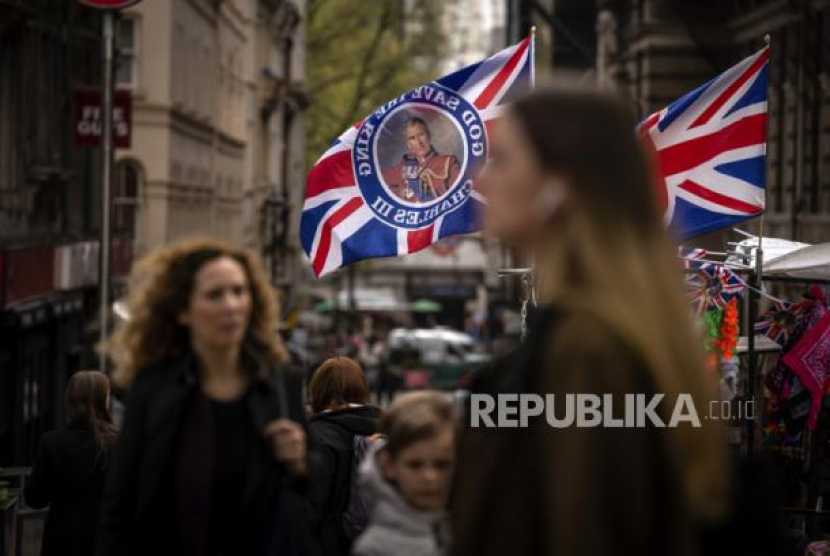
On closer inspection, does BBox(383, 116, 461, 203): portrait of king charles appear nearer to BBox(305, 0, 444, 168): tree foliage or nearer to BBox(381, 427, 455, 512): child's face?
BBox(381, 427, 455, 512): child's face

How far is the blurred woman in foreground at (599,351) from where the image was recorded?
379 cm

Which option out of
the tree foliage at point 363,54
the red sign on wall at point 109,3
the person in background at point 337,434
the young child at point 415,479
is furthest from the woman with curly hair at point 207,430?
the tree foliage at point 363,54

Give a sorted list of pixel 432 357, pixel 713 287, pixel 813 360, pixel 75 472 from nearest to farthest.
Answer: pixel 75 472 < pixel 813 360 < pixel 713 287 < pixel 432 357

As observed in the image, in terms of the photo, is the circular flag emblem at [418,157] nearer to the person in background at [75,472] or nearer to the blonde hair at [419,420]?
the person in background at [75,472]

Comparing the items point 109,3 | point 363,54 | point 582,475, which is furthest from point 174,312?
point 363,54

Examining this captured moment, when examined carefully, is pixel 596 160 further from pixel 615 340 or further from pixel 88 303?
pixel 88 303

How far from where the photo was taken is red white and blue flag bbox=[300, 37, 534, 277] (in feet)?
41.4

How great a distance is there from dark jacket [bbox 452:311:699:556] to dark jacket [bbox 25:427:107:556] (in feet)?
19.3

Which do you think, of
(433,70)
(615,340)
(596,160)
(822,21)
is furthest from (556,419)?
(433,70)

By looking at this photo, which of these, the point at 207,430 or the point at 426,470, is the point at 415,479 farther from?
the point at 207,430

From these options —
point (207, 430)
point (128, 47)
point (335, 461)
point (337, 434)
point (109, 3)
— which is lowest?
point (335, 461)

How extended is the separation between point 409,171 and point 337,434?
356 cm

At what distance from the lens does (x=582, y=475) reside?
3.77m

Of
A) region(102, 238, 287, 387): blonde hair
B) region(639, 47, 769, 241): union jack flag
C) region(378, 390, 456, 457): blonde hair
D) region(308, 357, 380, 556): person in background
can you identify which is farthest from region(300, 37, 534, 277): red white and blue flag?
region(378, 390, 456, 457): blonde hair
